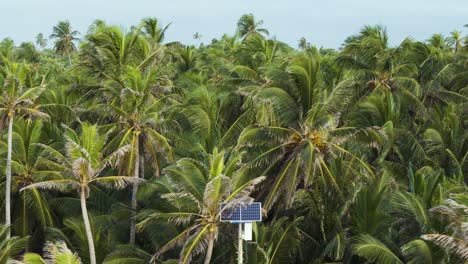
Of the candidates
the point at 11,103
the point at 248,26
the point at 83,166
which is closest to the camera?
the point at 83,166

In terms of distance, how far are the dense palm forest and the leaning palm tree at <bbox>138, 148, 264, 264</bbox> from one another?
4 centimetres

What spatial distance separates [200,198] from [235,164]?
5.34 ft

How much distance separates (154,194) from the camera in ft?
72.3

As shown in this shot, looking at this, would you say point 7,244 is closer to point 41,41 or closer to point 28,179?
point 28,179

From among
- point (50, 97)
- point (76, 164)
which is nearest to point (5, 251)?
point (76, 164)

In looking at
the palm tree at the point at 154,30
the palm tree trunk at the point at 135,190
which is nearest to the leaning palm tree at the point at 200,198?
the palm tree trunk at the point at 135,190

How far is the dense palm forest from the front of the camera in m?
17.5

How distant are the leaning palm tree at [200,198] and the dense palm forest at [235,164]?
45 millimetres

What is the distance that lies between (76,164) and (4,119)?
5.14 m

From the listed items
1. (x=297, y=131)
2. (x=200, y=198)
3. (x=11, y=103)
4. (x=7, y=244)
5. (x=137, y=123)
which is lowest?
(x=7, y=244)

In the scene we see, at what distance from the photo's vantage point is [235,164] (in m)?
18.0

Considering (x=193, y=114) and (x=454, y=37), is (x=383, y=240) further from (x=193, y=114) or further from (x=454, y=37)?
(x=454, y=37)

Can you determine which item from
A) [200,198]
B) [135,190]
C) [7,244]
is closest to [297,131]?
[200,198]

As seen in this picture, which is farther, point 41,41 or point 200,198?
point 41,41
